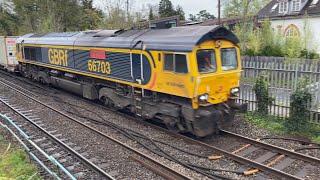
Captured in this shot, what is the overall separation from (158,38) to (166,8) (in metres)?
58.7

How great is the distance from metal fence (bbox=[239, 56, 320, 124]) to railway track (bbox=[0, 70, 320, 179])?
2334 millimetres

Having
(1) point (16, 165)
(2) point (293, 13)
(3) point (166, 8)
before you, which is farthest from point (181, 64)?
(3) point (166, 8)

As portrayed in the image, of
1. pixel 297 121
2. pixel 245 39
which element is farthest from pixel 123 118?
pixel 245 39

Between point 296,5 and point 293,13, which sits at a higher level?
point 296,5

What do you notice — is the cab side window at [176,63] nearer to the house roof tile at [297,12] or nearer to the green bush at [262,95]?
the green bush at [262,95]

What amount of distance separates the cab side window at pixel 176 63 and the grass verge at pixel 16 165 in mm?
4506

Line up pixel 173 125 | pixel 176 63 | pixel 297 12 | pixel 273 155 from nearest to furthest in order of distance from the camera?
1. pixel 273 155
2. pixel 176 63
3. pixel 173 125
4. pixel 297 12

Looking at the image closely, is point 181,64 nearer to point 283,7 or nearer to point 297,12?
point 297,12

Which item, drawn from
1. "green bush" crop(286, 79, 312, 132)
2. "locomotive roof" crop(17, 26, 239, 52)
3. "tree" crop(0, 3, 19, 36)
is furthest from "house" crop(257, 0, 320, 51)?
"tree" crop(0, 3, 19, 36)

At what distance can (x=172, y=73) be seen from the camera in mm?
9055

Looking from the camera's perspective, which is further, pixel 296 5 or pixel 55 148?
pixel 296 5

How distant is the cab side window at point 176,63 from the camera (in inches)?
340

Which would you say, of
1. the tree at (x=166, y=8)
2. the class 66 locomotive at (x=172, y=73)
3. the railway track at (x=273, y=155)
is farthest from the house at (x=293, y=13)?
the tree at (x=166, y=8)

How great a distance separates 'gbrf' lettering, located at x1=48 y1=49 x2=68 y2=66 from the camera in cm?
1509
